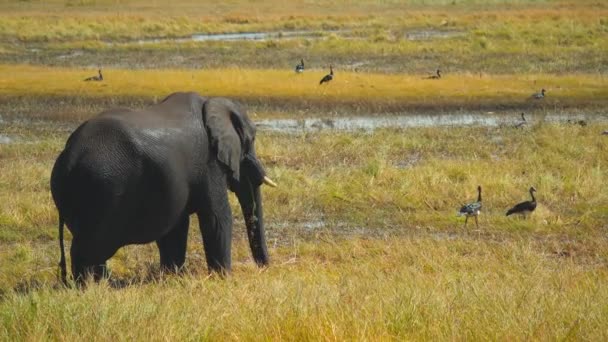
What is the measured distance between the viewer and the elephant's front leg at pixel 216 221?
427 inches

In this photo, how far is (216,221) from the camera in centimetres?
1089

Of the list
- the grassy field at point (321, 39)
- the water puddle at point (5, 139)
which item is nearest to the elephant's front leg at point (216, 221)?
the water puddle at point (5, 139)

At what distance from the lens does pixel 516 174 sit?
1745 centimetres

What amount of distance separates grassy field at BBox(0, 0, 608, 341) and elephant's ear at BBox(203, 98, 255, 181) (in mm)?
1283

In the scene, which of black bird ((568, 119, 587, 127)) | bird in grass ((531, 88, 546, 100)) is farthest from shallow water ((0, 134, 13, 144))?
bird in grass ((531, 88, 546, 100))

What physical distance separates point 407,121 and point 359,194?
9.58 m

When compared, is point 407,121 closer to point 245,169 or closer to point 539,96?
point 539,96

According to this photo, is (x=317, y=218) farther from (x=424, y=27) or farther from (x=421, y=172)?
(x=424, y=27)

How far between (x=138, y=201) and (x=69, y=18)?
4596 centimetres

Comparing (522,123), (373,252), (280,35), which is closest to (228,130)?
(373,252)

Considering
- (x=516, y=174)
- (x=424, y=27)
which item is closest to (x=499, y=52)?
(x=424, y=27)

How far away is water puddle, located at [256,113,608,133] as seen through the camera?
23703mm

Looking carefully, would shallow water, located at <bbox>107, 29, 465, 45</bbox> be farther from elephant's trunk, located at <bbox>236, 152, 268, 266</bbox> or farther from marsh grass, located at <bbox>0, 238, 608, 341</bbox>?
marsh grass, located at <bbox>0, 238, 608, 341</bbox>

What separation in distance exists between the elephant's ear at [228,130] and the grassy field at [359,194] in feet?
4.21
